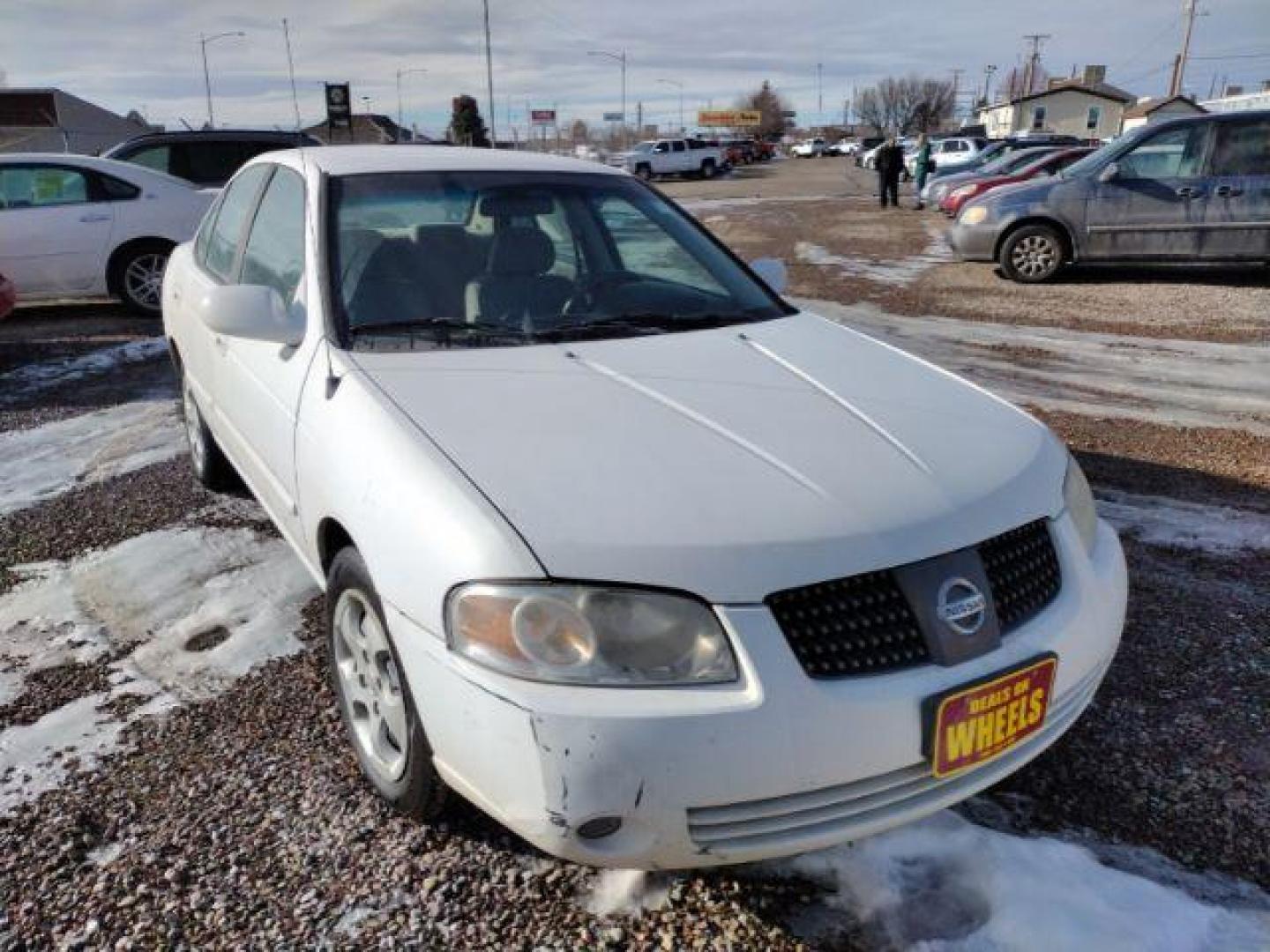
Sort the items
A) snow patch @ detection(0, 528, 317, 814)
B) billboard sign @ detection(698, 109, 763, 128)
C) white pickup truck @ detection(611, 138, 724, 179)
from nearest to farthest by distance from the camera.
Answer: snow patch @ detection(0, 528, 317, 814)
white pickup truck @ detection(611, 138, 724, 179)
billboard sign @ detection(698, 109, 763, 128)

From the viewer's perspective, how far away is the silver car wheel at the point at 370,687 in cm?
221

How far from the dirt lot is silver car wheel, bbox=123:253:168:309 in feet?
13.7

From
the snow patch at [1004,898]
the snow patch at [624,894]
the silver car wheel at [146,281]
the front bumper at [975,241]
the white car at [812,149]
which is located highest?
the white car at [812,149]

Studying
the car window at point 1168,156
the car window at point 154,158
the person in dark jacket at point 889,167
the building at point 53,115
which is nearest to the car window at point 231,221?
the car window at point 154,158

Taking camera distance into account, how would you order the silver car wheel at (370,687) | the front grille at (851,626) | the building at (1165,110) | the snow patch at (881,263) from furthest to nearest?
the building at (1165,110), the snow patch at (881,263), the silver car wheel at (370,687), the front grille at (851,626)

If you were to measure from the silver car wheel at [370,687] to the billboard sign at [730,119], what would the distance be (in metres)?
99.3

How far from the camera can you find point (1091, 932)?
198 cm

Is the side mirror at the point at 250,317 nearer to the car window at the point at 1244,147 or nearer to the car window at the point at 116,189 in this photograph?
the car window at the point at 116,189

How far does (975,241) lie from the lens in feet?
35.0

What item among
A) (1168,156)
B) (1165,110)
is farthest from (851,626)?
(1165,110)

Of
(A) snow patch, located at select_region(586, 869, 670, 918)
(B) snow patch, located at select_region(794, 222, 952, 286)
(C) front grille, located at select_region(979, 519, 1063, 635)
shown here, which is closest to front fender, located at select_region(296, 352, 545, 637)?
(A) snow patch, located at select_region(586, 869, 670, 918)

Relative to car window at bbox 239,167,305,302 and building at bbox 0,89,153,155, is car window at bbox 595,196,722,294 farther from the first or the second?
building at bbox 0,89,153,155

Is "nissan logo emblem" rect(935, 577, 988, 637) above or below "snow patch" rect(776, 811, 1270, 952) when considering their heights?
above

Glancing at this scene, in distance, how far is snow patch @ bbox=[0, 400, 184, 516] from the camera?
4715mm
